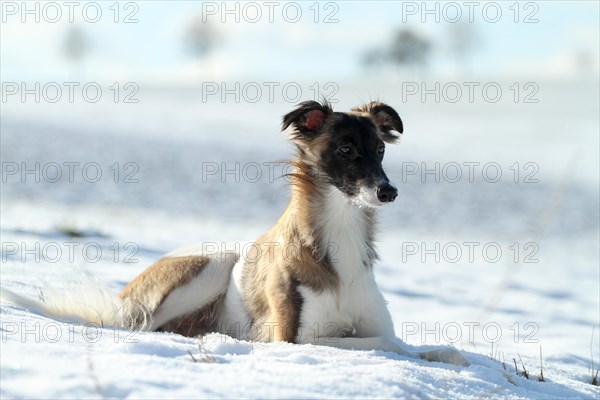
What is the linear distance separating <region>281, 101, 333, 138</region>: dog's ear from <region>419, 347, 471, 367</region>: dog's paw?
180cm

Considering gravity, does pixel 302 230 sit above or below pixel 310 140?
below

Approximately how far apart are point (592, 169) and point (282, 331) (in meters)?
20.8

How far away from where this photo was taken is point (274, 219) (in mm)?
15148

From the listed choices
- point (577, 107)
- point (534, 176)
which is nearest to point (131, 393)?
point (534, 176)

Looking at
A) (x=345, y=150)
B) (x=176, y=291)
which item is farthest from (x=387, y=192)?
(x=176, y=291)

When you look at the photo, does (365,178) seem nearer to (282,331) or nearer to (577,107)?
(282,331)

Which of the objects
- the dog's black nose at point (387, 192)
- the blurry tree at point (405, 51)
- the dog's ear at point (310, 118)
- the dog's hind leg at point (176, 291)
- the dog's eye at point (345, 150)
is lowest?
the dog's hind leg at point (176, 291)

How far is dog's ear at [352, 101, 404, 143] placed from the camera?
620cm

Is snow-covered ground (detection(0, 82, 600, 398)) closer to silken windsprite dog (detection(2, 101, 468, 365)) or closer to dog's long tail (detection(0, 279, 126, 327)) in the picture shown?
dog's long tail (detection(0, 279, 126, 327))

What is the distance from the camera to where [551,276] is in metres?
11.2

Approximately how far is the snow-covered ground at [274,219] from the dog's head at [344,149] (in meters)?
0.31

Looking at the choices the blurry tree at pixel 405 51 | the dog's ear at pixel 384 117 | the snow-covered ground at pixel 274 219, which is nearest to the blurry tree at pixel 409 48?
the blurry tree at pixel 405 51

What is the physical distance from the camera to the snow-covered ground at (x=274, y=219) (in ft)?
11.9

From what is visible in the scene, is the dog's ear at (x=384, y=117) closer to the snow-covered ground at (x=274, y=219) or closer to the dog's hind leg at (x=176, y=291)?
the snow-covered ground at (x=274, y=219)
